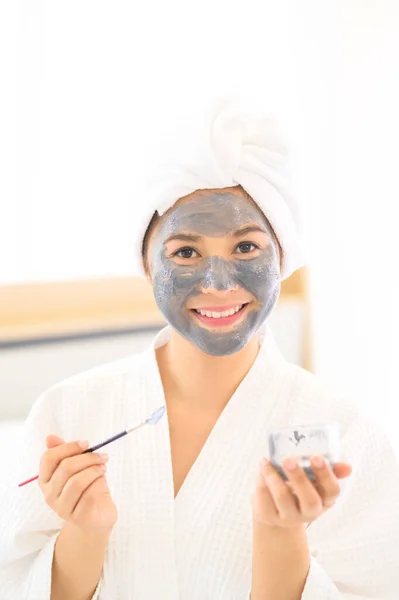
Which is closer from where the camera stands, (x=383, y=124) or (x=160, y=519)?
(x=160, y=519)

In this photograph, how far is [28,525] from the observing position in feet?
3.52

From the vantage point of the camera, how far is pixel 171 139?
1.01 m

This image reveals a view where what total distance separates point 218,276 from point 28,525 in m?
0.44

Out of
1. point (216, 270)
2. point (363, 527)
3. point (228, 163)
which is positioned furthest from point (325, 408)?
point (228, 163)

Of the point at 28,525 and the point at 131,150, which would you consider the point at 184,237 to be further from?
the point at 131,150

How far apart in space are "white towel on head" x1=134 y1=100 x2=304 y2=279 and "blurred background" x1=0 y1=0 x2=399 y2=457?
58 centimetres

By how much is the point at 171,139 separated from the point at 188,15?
0.82 m

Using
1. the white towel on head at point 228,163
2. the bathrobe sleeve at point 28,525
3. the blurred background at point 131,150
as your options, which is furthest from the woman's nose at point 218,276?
the blurred background at point 131,150

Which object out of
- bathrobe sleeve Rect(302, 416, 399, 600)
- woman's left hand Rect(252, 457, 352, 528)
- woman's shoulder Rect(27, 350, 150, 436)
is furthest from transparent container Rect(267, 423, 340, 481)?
woman's shoulder Rect(27, 350, 150, 436)

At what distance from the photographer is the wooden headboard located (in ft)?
5.57

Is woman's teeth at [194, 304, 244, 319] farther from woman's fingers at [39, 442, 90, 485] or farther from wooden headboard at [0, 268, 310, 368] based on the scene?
wooden headboard at [0, 268, 310, 368]

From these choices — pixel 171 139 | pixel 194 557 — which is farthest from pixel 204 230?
pixel 194 557

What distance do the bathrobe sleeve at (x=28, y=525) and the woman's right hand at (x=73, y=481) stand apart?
155 mm

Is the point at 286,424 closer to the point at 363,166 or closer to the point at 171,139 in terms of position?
the point at 171,139
